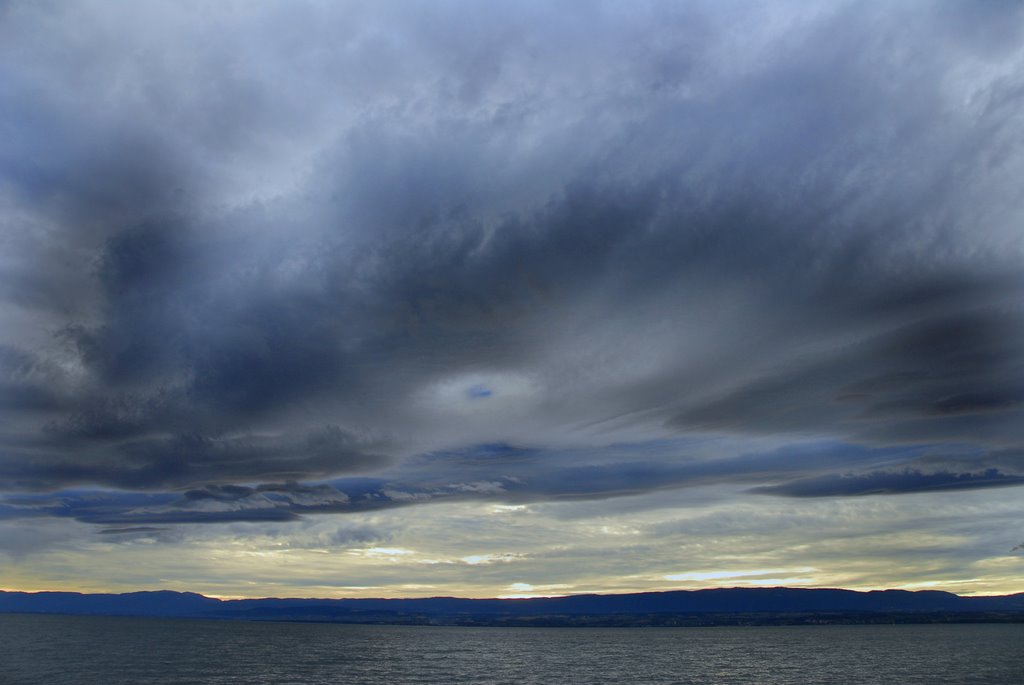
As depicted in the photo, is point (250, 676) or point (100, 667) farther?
point (100, 667)

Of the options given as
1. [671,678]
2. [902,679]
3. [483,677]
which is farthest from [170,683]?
[902,679]

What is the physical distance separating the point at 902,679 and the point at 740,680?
41463 millimetres

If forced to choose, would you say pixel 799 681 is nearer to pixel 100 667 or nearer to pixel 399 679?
pixel 399 679

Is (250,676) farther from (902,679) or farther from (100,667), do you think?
(902,679)

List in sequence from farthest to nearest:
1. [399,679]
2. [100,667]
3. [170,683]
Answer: [100,667] < [399,679] < [170,683]

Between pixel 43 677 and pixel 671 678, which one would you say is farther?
pixel 671 678

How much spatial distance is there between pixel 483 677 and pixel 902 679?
4203 inches

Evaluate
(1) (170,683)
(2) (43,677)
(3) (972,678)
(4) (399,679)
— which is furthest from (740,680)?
(2) (43,677)

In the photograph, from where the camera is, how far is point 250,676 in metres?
178

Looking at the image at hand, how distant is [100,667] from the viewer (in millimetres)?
193625

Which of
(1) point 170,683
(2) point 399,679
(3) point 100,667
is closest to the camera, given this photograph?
(1) point 170,683

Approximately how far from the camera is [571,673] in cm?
19688

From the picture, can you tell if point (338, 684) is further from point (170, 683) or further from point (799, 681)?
point (799, 681)

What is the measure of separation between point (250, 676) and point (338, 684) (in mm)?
29933
